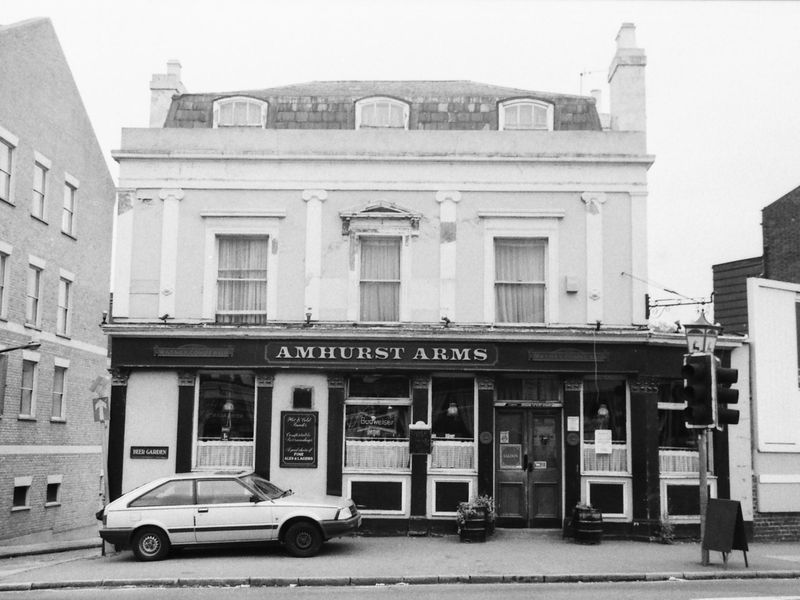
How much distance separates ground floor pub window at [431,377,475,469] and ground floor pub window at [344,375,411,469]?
23.3 inches

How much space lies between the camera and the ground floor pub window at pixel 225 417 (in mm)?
19172

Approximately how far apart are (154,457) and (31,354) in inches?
470

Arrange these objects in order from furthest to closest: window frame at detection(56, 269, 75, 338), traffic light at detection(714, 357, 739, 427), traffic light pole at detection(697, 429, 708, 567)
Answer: window frame at detection(56, 269, 75, 338) → traffic light pole at detection(697, 429, 708, 567) → traffic light at detection(714, 357, 739, 427)

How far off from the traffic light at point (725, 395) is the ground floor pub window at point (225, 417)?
9.13 meters

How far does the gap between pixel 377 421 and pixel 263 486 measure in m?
3.31

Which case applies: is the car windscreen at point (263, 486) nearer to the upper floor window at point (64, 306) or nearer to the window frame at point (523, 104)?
the window frame at point (523, 104)

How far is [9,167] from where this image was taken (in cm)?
2731

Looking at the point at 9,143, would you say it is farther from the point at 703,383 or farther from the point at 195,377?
the point at 703,383

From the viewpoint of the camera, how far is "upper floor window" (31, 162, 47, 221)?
2888cm

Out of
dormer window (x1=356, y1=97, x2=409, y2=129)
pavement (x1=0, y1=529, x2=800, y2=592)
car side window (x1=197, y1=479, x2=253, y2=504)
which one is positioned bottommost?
pavement (x1=0, y1=529, x2=800, y2=592)

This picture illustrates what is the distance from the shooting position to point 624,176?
19.4 m

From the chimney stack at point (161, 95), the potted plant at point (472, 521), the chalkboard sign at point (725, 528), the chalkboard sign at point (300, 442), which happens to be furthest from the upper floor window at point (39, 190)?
the chalkboard sign at point (725, 528)

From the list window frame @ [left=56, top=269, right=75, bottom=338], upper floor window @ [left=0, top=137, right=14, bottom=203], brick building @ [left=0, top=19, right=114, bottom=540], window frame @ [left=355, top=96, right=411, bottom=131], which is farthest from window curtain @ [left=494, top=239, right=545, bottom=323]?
window frame @ [left=56, top=269, right=75, bottom=338]

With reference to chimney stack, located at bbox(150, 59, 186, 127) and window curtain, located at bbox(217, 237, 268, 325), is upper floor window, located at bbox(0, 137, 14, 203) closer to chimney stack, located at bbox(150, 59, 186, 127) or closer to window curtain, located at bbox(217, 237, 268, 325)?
chimney stack, located at bbox(150, 59, 186, 127)
